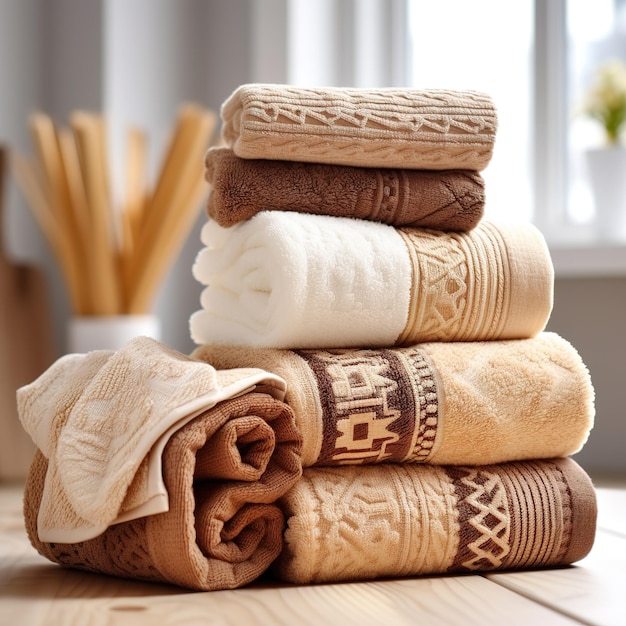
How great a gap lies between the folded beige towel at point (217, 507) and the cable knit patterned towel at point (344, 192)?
196 mm

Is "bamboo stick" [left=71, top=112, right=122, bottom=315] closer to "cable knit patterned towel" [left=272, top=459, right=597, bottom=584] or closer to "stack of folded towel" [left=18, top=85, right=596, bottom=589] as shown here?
"stack of folded towel" [left=18, top=85, right=596, bottom=589]

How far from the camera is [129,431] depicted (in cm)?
77

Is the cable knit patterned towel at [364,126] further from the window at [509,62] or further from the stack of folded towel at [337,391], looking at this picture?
the window at [509,62]

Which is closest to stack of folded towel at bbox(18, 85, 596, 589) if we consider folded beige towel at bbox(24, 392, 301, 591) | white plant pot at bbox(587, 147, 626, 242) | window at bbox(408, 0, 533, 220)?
folded beige towel at bbox(24, 392, 301, 591)

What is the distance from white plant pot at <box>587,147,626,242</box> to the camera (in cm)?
159

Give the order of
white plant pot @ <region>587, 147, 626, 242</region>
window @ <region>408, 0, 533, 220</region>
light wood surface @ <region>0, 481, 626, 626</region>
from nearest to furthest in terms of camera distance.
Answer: light wood surface @ <region>0, 481, 626, 626</region>, white plant pot @ <region>587, 147, 626, 242</region>, window @ <region>408, 0, 533, 220</region>

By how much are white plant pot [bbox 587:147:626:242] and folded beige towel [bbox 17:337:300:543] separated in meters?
0.96

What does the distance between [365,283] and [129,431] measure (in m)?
0.25

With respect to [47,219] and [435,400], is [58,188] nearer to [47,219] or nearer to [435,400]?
[47,219]

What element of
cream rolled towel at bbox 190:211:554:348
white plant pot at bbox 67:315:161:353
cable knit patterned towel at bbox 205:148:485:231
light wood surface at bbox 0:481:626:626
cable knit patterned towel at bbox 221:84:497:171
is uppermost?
cable knit patterned towel at bbox 221:84:497:171

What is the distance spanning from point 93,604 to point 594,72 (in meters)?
1.32

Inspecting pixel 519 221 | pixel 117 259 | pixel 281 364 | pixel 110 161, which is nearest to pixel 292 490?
pixel 281 364

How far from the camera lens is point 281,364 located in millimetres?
839

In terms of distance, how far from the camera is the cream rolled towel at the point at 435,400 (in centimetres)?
83
